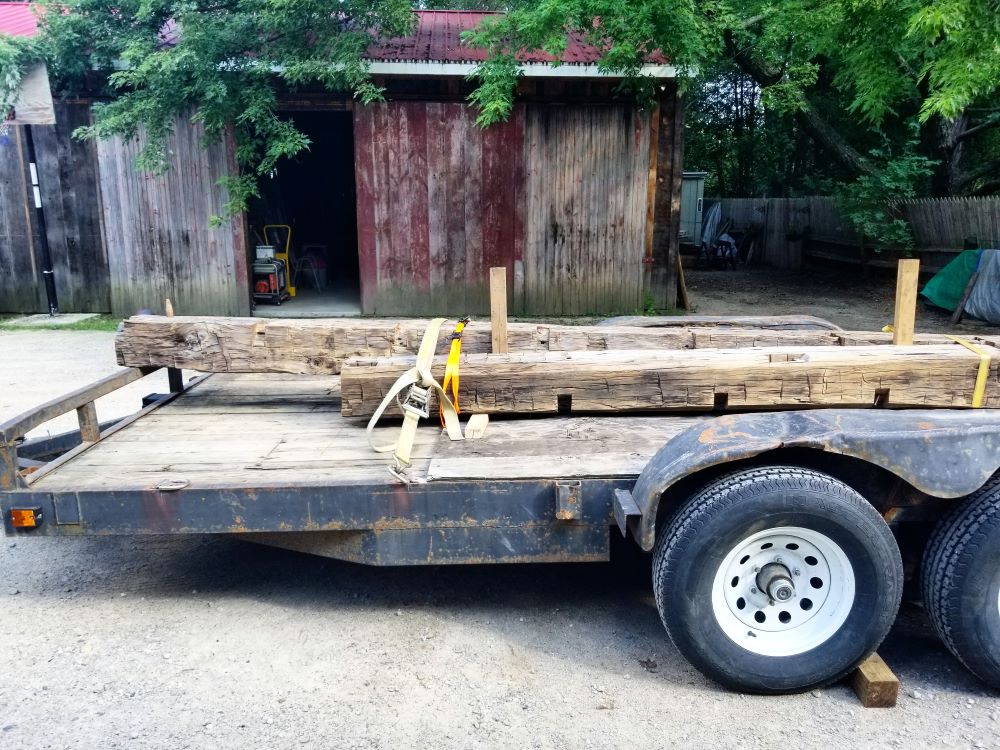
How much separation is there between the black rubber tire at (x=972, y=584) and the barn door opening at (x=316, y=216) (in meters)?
11.2

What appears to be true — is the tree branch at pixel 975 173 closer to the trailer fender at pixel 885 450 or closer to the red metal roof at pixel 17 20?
the trailer fender at pixel 885 450

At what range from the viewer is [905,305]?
4.07 metres

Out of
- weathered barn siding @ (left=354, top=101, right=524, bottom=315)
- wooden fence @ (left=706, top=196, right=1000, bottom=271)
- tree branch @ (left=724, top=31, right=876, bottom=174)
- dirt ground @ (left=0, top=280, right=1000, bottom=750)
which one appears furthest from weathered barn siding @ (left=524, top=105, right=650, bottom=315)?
dirt ground @ (left=0, top=280, right=1000, bottom=750)

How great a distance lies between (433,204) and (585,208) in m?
2.24

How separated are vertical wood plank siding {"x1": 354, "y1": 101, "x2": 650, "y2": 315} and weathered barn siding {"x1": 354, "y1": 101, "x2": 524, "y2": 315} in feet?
0.05

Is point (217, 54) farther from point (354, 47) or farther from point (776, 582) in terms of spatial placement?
point (776, 582)

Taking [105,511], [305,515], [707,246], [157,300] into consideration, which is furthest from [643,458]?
[707,246]

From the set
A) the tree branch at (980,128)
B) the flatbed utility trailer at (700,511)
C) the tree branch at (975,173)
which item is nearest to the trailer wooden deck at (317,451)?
the flatbed utility trailer at (700,511)

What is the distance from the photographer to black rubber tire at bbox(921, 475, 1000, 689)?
293 cm

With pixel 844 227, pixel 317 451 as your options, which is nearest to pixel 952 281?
pixel 844 227

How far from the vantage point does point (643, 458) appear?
Answer: 11.3 ft

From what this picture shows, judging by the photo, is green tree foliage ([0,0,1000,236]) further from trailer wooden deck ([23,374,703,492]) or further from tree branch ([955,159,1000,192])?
trailer wooden deck ([23,374,703,492])

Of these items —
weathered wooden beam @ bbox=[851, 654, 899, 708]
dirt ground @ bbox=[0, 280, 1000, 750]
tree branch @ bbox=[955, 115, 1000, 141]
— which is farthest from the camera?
tree branch @ bbox=[955, 115, 1000, 141]

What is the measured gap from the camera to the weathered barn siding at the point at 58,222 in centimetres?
1205
